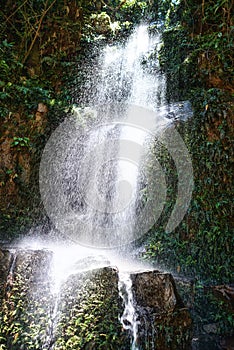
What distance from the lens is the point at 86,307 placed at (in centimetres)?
318

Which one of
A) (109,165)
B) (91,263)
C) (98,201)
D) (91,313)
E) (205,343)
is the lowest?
(205,343)

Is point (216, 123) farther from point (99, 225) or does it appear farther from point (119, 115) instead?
point (99, 225)

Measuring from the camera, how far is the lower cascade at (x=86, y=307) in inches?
119

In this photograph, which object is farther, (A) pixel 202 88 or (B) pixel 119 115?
(B) pixel 119 115

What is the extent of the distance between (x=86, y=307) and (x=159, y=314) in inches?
32.6

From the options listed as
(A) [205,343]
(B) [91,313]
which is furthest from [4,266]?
(A) [205,343]

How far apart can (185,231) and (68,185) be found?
283 centimetres

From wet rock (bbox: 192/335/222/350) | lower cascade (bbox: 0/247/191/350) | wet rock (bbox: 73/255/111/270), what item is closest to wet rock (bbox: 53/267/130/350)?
lower cascade (bbox: 0/247/191/350)

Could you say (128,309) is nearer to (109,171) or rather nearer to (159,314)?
(159,314)

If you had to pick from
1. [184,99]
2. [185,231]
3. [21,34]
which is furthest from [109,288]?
[21,34]

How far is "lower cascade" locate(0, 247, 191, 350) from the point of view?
3.02m

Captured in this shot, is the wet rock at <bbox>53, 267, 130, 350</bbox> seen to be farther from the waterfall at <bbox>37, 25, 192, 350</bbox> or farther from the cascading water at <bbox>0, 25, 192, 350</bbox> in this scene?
the waterfall at <bbox>37, 25, 192, 350</bbox>

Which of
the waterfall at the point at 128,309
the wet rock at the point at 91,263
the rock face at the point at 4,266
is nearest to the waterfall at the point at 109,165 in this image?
the wet rock at the point at 91,263

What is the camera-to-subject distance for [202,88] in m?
6.46
